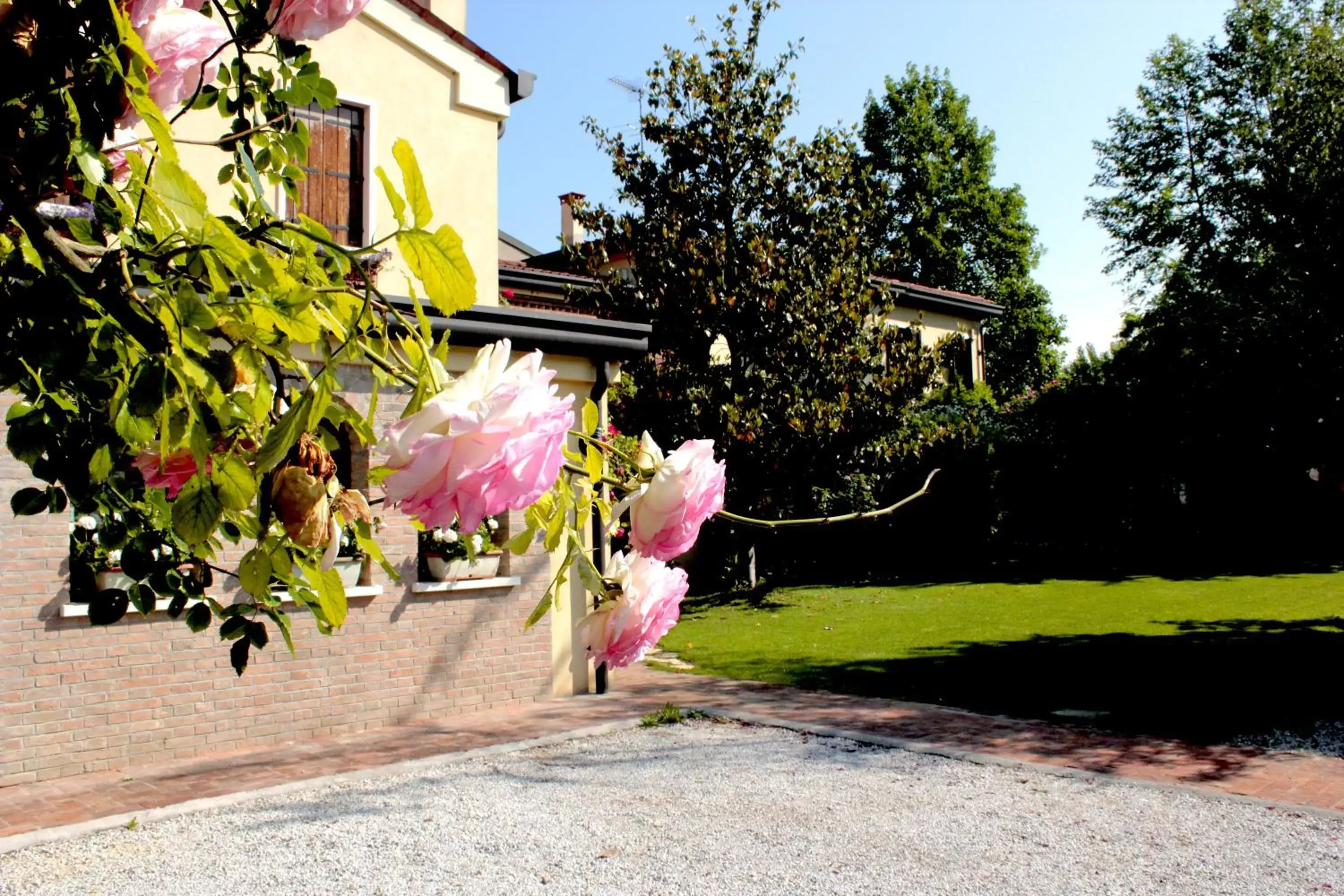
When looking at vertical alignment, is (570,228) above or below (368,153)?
above

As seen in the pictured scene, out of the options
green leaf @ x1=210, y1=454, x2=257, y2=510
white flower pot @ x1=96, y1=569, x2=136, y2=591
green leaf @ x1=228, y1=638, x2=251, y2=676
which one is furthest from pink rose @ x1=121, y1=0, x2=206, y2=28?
white flower pot @ x1=96, y1=569, x2=136, y2=591

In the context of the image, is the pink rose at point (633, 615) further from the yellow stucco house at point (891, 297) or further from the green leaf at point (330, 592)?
the yellow stucco house at point (891, 297)

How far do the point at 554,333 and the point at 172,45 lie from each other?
336 inches

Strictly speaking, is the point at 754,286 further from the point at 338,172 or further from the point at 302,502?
the point at 302,502

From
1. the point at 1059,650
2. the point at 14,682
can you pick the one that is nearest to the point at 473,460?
the point at 14,682

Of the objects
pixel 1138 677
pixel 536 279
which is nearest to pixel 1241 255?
pixel 536 279

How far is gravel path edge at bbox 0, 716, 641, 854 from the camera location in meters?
6.11

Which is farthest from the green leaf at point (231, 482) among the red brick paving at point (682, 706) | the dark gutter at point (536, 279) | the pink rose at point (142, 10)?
the dark gutter at point (536, 279)

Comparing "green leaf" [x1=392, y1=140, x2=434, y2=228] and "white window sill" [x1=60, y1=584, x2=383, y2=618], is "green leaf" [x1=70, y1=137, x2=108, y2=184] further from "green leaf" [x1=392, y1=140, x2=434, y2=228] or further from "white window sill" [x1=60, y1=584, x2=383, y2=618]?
"white window sill" [x1=60, y1=584, x2=383, y2=618]

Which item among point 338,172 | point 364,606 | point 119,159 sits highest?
point 338,172

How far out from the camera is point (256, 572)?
3.37 feet

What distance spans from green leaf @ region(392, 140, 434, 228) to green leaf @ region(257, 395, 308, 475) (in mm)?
208

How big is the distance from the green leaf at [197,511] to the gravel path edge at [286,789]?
622 cm

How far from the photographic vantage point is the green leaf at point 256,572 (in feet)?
3.35
